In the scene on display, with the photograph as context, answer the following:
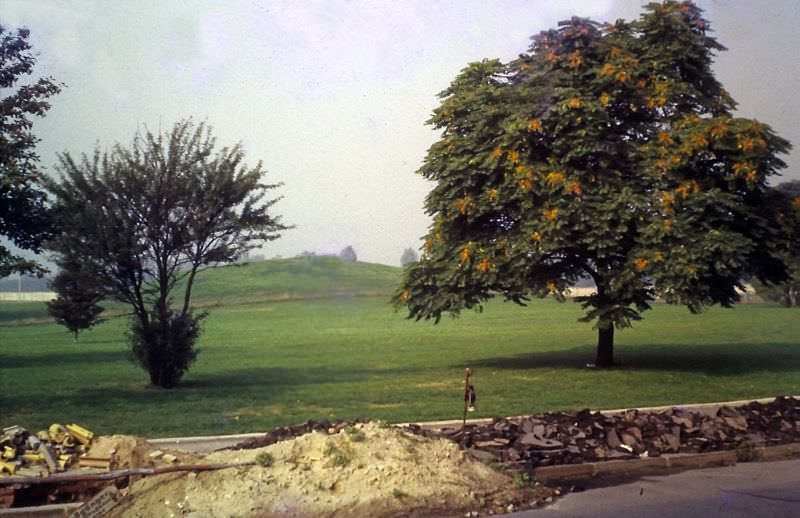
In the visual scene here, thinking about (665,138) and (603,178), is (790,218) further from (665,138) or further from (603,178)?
(603,178)

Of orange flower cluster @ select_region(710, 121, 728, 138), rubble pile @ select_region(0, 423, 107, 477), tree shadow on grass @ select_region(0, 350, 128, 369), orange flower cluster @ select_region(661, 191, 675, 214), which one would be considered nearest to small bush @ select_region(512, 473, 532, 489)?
rubble pile @ select_region(0, 423, 107, 477)

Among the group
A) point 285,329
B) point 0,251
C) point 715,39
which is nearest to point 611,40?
point 715,39

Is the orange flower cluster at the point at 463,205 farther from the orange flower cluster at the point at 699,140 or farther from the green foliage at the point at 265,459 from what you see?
the green foliage at the point at 265,459

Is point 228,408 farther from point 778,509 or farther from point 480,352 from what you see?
point 480,352

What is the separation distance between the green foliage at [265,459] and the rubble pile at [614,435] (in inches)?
104

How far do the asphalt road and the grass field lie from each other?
210 inches

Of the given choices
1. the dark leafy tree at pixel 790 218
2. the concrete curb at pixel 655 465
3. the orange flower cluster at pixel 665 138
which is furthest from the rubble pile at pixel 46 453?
the dark leafy tree at pixel 790 218

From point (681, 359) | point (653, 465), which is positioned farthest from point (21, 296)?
point (653, 465)

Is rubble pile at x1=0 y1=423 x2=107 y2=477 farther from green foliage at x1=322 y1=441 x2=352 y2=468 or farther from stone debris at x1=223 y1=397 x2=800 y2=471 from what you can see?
green foliage at x1=322 y1=441 x2=352 y2=468

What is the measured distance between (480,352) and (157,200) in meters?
14.6

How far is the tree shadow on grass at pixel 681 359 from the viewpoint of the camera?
2384cm

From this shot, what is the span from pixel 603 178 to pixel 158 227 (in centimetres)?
1045

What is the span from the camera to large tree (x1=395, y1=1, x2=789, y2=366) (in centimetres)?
1955

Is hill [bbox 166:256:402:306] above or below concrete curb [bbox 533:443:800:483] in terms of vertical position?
above
